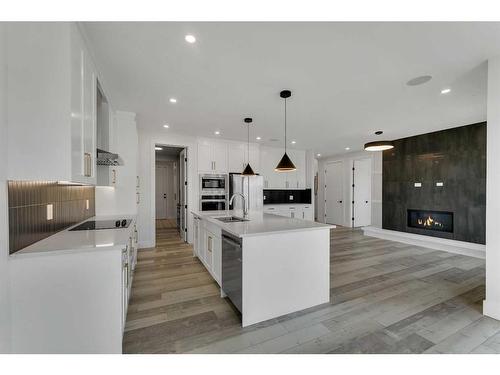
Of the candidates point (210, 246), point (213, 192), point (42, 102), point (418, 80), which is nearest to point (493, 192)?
point (418, 80)

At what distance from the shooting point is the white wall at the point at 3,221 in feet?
4.15

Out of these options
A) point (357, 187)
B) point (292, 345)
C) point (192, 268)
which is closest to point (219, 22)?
point (292, 345)

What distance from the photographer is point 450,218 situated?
4.79 meters

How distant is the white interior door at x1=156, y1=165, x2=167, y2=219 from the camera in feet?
28.9

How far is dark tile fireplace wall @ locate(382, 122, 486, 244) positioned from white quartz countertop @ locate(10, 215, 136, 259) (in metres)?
6.25

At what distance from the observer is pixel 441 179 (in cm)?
491

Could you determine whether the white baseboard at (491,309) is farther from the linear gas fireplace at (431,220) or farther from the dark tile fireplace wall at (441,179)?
the linear gas fireplace at (431,220)

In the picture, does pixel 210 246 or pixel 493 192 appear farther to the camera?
pixel 210 246

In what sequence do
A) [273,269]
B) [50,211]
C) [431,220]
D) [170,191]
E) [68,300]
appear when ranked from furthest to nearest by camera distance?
1. [170,191]
2. [431,220]
3. [273,269]
4. [50,211]
5. [68,300]

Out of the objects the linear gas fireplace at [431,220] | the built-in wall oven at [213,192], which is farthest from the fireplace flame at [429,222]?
the built-in wall oven at [213,192]

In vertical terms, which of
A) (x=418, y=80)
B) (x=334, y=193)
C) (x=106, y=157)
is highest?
(x=418, y=80)

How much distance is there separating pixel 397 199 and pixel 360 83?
4398 mm

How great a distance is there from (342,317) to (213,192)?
3.90 meters

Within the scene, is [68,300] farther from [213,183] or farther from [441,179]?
[441,179]
